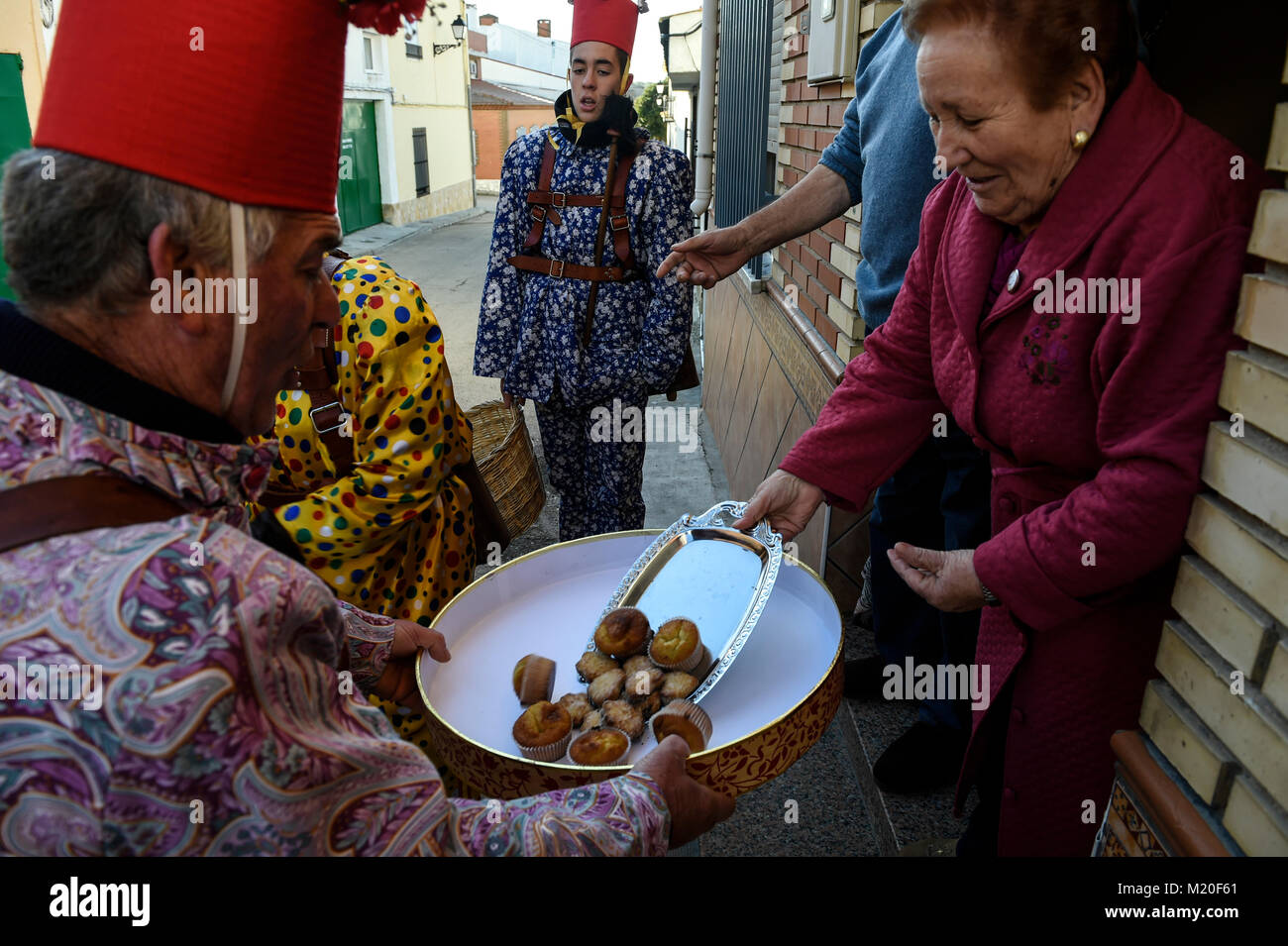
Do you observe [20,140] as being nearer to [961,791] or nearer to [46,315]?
[46,315]

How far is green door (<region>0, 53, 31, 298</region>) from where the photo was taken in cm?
833

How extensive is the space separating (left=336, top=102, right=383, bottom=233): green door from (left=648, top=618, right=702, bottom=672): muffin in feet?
66.5

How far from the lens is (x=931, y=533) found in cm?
272

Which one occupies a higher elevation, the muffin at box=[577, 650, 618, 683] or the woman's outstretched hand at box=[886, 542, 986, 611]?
the woman's outstretched hand at box=[886, 542, 986, 611]

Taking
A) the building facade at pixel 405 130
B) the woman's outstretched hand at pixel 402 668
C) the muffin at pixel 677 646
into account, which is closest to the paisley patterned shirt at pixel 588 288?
the woman's outstretched hand at pixel 402 668

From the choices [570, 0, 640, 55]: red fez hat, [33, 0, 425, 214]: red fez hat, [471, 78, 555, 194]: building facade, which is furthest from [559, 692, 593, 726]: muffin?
[471, 78, 555, 194]: building facade

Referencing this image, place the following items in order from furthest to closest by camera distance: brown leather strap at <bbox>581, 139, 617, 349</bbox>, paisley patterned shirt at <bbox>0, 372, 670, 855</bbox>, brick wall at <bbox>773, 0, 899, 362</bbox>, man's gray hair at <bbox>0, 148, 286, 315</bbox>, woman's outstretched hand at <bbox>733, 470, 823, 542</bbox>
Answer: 1. brown leather strap at <bbox>581, 139, 617, 349</bbox>
2. brick wall at <bbox>773, 0, 899, 362</bbox>
3. woman's outstretched hand at <bbox>733, 470, 823, 542</bbox>
4. man's gray hair at <bbox>0, 148, 286, 315</bbox>
5. paisley patterned shirt at <bbox>0, 372, 670, 855</bbox>

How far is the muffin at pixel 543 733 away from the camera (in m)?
1.46

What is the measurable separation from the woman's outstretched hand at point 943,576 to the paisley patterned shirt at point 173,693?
1002 mm

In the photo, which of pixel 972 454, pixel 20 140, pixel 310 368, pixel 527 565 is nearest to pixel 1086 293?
pixel 972 454

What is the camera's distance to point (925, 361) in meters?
1.93

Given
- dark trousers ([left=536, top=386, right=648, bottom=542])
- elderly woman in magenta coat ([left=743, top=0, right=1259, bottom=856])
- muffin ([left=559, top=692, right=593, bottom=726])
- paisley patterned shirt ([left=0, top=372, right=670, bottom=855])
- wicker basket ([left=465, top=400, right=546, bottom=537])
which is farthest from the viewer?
dark trousers ([left=536, top=386, right=648, bottom=542])

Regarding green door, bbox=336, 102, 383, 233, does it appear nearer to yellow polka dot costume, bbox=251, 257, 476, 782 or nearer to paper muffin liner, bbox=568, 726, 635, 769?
yellow polka dot costume, bbox=251, 257, 476, 782

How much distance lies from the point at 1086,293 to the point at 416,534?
1.79 meters
